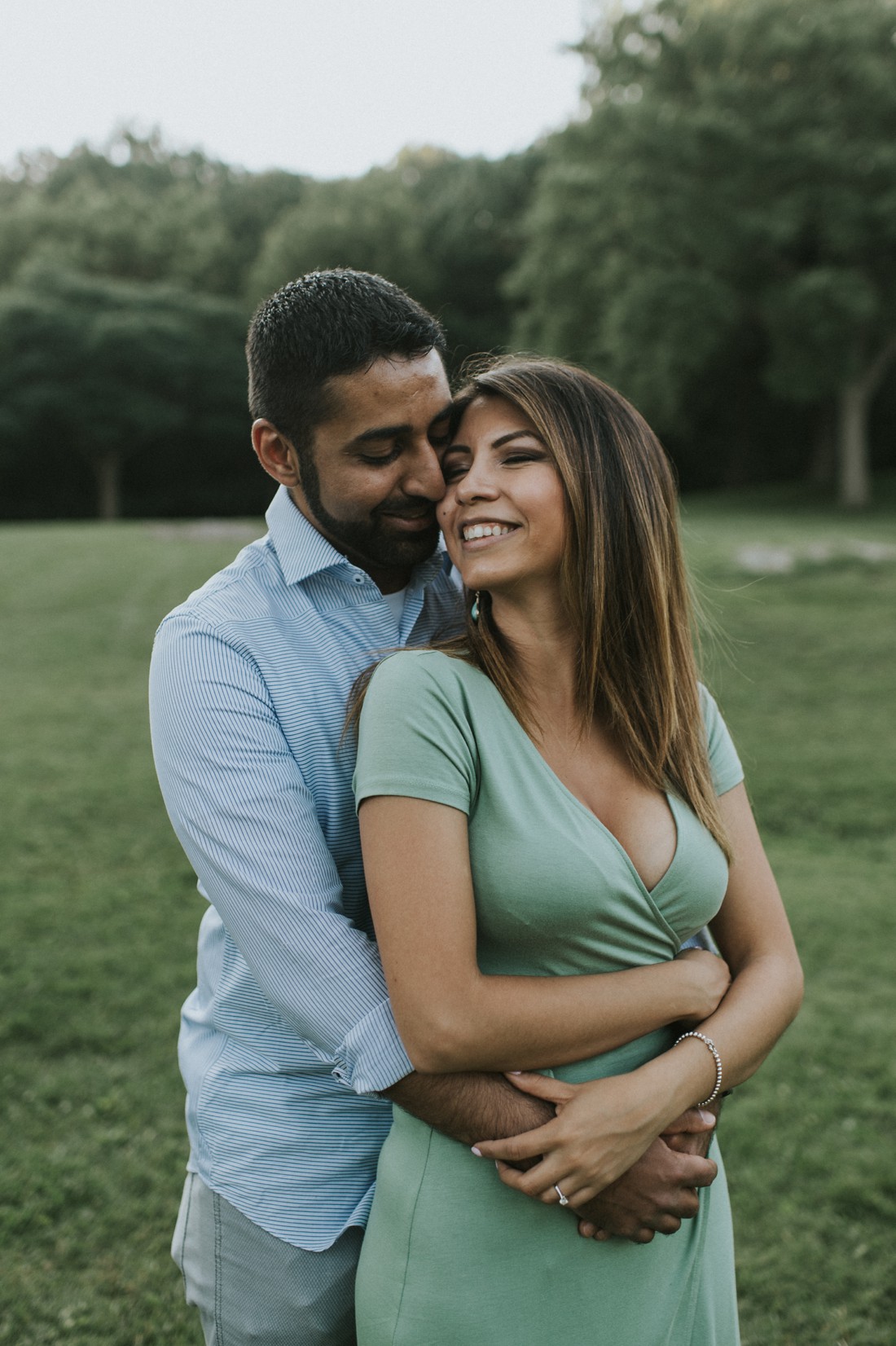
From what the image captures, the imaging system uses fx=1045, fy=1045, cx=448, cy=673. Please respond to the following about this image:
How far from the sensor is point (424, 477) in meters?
2.19

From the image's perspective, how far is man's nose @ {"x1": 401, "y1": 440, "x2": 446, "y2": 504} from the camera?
218 cm

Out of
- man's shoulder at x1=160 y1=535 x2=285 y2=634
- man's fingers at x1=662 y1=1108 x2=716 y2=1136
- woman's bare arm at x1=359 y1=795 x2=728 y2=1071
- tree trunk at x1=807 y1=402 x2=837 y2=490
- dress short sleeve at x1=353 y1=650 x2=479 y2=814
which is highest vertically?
man's shoulder at x1=160 y1=535 x2=285 y2=634

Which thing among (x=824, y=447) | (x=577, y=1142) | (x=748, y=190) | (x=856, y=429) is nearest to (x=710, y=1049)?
(x=577, y=1142)

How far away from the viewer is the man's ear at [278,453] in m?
2.30

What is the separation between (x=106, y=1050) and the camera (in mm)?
5004

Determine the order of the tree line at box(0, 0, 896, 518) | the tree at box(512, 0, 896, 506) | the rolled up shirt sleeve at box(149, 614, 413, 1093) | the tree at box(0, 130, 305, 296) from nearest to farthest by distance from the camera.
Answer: the rolled up shirt sleeve at box(149, 614, 413, 1093) < the tree at box(512, 0, 896, 506) < the tree line at box(0, 0, 896, 518) < the tree at box(0, 130, 305, 296)

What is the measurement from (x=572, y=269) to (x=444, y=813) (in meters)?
28.7

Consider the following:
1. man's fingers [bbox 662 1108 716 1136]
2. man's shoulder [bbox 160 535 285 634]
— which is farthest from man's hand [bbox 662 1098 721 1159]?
man's shoulder [bbox 160 535 285 634]

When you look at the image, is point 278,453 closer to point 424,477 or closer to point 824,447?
point 424,477

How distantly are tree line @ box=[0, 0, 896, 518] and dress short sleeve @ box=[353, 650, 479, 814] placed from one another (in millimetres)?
23801

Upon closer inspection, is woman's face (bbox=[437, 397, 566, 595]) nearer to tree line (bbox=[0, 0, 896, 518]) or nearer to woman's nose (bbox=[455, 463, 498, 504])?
woman's nose (bbox=[455, 463, 498, 504])

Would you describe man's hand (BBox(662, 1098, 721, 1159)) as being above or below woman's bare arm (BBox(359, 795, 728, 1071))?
below

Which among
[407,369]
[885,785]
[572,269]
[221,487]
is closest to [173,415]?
[221,487]

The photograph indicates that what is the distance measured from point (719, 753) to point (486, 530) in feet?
2.25
